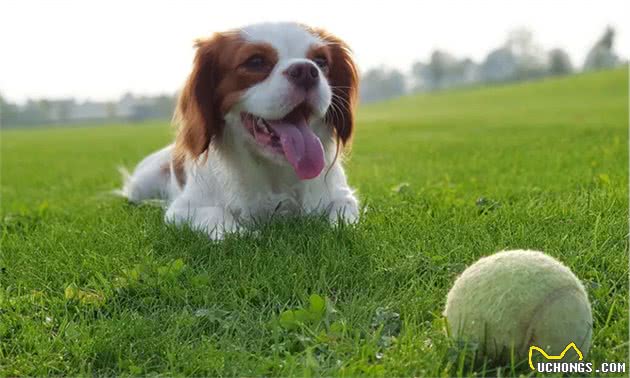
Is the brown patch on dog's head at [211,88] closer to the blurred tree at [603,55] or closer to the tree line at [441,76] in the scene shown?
the tree line at [441,76]

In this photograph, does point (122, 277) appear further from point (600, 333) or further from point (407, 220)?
point (600, 333)

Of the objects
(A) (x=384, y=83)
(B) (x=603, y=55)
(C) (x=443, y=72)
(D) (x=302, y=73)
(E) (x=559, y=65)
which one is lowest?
(A) (x=384, y=83)

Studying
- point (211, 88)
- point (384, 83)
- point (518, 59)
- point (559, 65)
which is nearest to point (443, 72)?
point (518, 59)

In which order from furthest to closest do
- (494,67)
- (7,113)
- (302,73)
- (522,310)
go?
(494,67) → (7,113) → (302,73) → (522,310)

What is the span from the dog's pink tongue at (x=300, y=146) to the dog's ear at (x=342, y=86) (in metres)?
0.47

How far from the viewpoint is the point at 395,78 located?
132m

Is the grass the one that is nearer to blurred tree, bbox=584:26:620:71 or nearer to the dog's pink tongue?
the dog's pink tongue

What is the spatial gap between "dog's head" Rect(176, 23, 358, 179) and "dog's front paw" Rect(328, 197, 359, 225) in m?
0.33

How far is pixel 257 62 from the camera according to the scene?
13.0ft

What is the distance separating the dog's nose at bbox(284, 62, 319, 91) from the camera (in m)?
3.74

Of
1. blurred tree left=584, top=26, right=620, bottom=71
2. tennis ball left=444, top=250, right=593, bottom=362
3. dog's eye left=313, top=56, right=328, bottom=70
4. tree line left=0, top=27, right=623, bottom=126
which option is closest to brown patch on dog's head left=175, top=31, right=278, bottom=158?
dog's eye left=313, top=56, right=328, bottom=70

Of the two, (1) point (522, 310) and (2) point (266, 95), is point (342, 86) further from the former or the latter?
(1) point (522, 310)

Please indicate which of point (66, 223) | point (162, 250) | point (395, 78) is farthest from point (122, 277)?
point (395, 78)

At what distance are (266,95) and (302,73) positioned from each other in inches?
9.8
